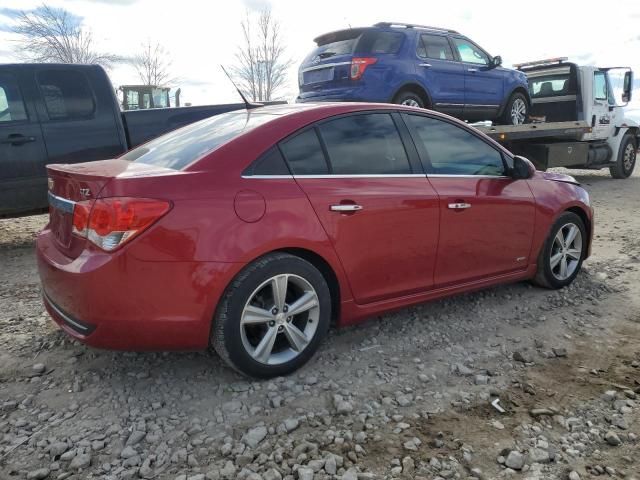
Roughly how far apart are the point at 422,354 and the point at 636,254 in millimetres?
3591

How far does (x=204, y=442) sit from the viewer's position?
2.49 metres

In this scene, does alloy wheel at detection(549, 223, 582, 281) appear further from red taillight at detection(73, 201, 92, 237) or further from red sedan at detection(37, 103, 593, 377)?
red taillight at detection(73, 201, 92, 237)

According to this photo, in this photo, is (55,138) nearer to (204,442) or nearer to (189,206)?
(189,206)

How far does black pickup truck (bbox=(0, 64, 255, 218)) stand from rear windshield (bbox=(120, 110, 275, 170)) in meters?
2.49

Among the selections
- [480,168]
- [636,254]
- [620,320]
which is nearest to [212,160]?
[480,168]

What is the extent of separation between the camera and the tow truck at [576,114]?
1045cm

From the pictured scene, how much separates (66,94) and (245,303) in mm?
4131

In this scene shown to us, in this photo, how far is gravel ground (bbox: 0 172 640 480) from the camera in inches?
92.5

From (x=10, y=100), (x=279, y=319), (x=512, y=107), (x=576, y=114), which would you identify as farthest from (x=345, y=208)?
(x=576, y=114)

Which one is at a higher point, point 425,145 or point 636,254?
point 425,145

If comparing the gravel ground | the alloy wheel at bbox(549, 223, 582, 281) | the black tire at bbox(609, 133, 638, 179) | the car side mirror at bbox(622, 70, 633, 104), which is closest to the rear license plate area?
the alloy wheel at bbox(549, 223, 582, 281)

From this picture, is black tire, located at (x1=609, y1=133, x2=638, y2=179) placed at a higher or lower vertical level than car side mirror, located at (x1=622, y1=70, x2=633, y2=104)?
lower

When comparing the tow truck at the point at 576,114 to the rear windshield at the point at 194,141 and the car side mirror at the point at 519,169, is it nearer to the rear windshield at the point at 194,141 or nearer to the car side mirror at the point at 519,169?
the car side mirror at the point at 519,169

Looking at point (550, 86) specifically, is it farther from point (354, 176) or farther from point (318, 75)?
point (354, 176)
